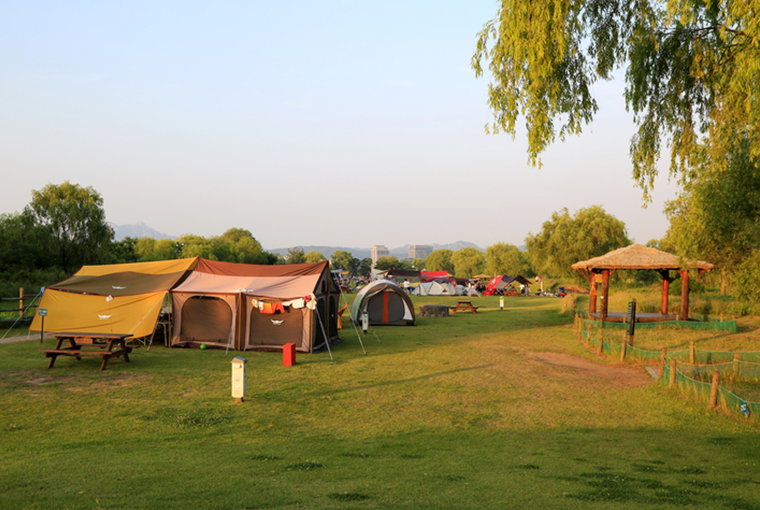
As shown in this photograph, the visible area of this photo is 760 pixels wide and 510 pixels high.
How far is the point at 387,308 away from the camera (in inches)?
901

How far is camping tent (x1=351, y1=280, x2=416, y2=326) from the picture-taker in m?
22.6

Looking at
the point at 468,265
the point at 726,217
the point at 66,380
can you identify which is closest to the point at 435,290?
the point at 726,217

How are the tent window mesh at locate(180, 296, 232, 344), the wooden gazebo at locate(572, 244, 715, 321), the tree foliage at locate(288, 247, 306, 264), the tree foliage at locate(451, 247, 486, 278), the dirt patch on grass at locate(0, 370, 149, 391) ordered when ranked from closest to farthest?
the dirt patch on grass at locate(0, 370, 149, 391), the tent window mesh at locate(180, 296, 232, 344), the wooden gazebo at locate(572, 244, 715, 321), the tree foliage at locate(288, 247, 306, 264), the tree foliage at locate(451, 247, 486, 278)

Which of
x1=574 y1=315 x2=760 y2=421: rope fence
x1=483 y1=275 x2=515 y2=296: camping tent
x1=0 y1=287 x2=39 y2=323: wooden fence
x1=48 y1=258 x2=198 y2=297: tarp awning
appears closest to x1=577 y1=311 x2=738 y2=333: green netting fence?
x1=574 y1=315 x2=760 y2=421: rope fence

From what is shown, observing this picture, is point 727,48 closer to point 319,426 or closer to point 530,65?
point 530,65

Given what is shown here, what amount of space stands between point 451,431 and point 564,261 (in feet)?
135

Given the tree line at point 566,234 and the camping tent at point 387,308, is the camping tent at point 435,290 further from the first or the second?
the camping tent at point 387,308

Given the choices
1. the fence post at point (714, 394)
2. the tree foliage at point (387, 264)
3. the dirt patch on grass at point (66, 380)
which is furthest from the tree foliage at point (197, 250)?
the fence post at point (714, 394)

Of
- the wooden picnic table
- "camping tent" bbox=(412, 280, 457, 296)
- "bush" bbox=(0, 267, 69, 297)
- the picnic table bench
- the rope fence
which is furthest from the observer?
"camping tent" bbox=(412, 280, 457, 296)

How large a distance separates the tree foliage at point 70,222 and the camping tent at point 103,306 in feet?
91.2

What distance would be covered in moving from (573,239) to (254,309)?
1433 inches

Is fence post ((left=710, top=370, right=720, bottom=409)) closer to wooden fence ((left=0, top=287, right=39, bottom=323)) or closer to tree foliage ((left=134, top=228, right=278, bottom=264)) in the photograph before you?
wooden fence ((left=0, top=287, right=39, bottom=323))

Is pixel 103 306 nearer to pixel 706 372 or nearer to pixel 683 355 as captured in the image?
pixel 706 372

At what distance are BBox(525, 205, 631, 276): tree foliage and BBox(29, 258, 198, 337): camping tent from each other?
36.4 metres
